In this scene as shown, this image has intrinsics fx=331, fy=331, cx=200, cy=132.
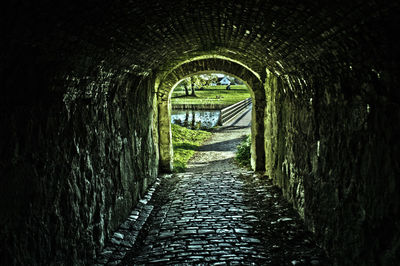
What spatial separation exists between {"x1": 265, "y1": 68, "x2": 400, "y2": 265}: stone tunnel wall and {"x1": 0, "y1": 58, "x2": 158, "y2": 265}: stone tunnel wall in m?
3.12

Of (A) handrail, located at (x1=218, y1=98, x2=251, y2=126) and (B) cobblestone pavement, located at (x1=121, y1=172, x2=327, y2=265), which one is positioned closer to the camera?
(B) cobblestone pavement, located at (x1=121, y1=172, x2=327, y2=265)

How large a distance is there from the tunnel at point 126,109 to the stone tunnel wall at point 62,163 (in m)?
0.02

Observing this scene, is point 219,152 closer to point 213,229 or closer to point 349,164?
point 213,229

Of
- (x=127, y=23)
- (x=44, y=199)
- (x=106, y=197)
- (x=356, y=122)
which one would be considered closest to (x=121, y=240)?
(x=106, y=197)

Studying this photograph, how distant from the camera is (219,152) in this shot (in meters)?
15.0

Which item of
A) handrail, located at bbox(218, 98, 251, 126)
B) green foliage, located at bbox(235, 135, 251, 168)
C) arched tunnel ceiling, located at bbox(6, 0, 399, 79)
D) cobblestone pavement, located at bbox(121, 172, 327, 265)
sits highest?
arched tunnel ceiling, located at bbox(6, 0, 399, 79)

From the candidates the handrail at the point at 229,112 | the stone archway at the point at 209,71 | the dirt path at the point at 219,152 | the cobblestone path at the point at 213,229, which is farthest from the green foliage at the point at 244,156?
the handrail at the point at 229,112

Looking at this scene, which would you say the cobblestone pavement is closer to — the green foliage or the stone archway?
the stone archway

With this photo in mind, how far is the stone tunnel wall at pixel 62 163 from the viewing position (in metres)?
2.88

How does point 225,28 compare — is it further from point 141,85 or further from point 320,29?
point 141,85

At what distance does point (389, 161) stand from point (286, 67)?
3.37m

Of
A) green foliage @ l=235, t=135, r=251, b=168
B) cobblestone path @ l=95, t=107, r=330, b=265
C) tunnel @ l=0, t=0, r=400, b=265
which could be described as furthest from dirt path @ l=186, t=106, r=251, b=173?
tunnel @ l=0, t=0, r=400, b=265

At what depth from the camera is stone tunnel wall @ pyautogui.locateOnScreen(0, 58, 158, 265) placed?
9.46 feet

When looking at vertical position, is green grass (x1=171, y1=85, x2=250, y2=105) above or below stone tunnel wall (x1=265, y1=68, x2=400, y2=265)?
above
